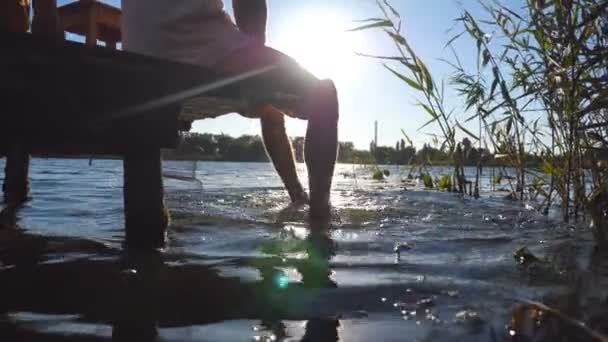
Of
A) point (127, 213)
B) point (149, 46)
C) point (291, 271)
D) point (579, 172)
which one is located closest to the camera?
point (291, 271)

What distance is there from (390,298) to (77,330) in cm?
88

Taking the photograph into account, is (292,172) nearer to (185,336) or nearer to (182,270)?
(182,270)

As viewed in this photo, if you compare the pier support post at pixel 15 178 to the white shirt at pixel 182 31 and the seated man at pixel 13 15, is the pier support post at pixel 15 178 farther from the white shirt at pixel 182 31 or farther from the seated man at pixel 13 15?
the white shirt at pixel 182 31

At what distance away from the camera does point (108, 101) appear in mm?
2219

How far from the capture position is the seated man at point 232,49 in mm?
2836

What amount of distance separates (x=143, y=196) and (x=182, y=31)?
0.99 meters

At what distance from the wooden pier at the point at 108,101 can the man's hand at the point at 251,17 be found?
63 centimetres

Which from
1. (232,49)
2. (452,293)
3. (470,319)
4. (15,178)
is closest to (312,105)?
(232,49)

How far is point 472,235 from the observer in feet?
9.75

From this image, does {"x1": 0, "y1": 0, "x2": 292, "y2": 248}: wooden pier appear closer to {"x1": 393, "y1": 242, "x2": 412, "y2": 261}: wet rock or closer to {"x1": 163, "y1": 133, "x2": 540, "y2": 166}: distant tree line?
{"x1": 393, "y1": 242, "x2": 412, "y2": 261}: wet rock

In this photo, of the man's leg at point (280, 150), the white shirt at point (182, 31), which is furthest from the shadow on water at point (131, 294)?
the man's leg at point (280, 150)

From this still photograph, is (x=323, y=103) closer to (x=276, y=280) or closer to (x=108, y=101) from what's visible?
(x=108, y=101)

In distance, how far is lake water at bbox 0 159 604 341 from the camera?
1.32 meters

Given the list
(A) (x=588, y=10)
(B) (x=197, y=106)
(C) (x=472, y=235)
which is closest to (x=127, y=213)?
(B) (x=197, y=106)
